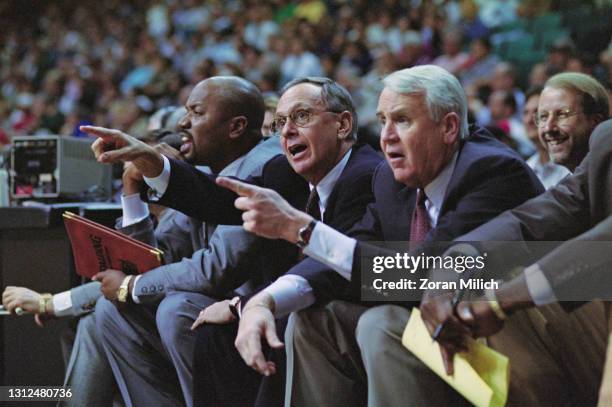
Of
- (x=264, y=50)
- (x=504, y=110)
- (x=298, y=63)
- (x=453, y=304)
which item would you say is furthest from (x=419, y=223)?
(x=264, y=50)

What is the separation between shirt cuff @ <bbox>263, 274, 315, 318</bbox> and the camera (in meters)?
2.00

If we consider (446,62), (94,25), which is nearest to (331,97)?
(446,62)

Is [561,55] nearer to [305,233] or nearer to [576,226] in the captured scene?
[576,226]

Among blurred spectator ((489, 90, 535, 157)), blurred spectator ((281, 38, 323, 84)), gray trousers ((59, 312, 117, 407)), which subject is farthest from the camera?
blurred spectator ((281, 38, 323, 84))

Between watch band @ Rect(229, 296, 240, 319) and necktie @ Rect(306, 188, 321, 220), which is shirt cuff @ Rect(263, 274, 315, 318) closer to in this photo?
watch band @ Rect(229, 296, 240, 319)

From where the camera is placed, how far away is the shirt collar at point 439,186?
6.82ft

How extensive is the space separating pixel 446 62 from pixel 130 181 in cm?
464

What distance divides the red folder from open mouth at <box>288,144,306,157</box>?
563 mm

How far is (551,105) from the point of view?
271cm

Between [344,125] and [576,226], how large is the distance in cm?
89

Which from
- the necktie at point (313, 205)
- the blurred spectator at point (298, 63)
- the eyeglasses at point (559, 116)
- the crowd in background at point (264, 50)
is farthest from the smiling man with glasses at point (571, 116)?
the blurred spectator at point (298, 63)

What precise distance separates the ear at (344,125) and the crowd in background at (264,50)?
2743mm

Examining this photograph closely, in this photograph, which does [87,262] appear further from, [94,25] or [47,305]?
[94,25]

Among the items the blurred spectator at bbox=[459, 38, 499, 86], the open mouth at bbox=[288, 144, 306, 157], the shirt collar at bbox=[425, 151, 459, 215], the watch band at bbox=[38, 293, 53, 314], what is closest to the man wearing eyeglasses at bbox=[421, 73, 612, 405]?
the shirt collar at bbox=[425, 151, 459, 215]
